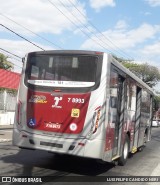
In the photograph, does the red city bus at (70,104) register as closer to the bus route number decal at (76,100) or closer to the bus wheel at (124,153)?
the bus route number decal at (76,100)

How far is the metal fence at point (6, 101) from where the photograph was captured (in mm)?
29062

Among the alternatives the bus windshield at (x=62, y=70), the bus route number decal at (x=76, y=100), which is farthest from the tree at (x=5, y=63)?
the bus route number decal at (x=76, y=100)

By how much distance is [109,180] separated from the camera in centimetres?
885

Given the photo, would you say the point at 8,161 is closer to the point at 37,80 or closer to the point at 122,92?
the point at 37,80

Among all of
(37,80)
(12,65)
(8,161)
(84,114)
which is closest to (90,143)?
(84,114)

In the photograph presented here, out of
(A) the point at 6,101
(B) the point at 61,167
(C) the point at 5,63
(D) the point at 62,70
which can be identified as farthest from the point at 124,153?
(C) the point at 5,63

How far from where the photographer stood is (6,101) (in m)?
29.8

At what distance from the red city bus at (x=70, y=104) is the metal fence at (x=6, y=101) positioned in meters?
19.7

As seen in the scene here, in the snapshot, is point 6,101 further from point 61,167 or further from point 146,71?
point 146,71

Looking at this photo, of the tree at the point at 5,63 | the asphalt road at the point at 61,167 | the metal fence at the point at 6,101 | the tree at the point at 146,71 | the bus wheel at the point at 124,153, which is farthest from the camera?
the tree at the point at 146,71

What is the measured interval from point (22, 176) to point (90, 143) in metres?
1.73

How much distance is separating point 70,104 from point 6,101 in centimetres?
2148

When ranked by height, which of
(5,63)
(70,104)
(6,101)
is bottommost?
(6,101)

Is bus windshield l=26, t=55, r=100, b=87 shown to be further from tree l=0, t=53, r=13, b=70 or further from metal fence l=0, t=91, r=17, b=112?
tree l=0, t=53, r=13, b=70
